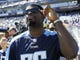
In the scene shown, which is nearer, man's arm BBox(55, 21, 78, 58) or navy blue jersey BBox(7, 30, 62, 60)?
man's arm BBox(55, 21, 78, 58)

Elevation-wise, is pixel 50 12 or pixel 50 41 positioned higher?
pixel 50 12

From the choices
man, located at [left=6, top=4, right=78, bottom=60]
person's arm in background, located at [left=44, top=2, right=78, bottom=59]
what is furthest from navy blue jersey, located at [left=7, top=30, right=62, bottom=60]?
person's arm in background, located at [left=44, top=2, right=78, bottom=59]

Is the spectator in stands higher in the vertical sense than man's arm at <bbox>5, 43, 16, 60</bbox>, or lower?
lower

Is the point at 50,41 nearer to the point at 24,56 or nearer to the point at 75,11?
the point at 24,56

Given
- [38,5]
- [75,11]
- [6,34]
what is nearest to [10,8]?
[75,11]

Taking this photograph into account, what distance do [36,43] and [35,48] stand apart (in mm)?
54

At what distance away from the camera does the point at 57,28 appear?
9.06ft

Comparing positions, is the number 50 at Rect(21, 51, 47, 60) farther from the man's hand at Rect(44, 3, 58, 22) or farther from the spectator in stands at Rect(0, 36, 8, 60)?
the spectator in stands at Rect(0, 36, 8, 60)

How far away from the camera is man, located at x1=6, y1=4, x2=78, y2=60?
9.29ft

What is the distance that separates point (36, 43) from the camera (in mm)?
2885

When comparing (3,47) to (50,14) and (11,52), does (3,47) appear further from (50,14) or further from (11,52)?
(50,14)

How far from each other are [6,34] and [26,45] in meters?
3.64

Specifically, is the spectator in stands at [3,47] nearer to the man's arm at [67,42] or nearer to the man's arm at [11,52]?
the man's arm at [11,52]

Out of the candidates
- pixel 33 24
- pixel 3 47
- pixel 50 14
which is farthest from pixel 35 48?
pixel 3 47
